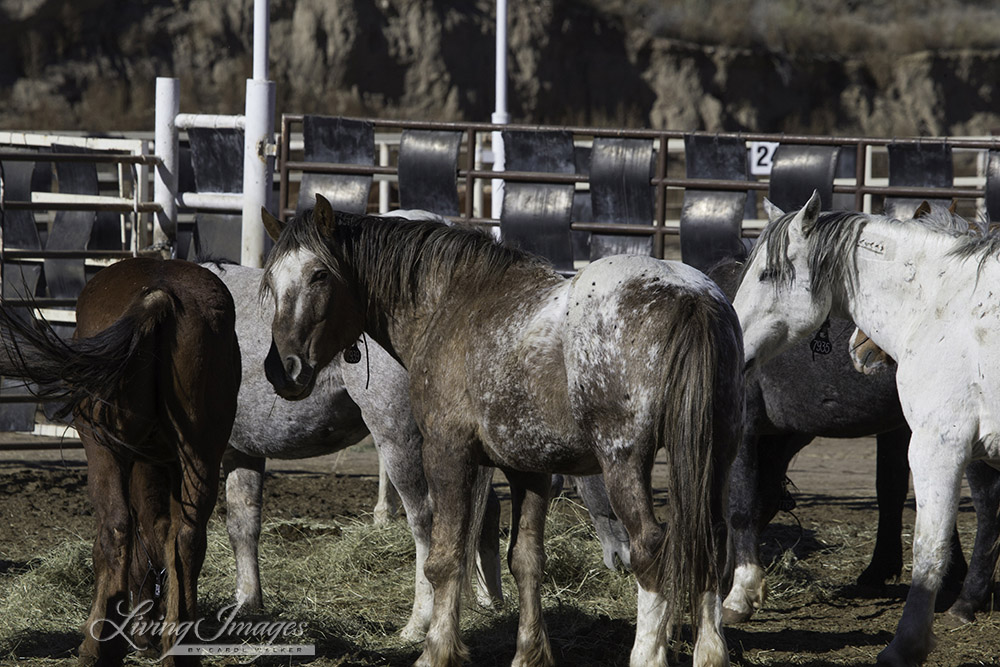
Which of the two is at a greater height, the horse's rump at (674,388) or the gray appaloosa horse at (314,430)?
the horse's rump at (674,388)

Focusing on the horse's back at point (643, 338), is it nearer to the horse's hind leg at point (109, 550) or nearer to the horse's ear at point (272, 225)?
the horse's ear at point (272, 225)

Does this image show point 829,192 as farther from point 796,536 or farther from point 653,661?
point 653,661

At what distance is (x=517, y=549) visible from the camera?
3807 millimetres

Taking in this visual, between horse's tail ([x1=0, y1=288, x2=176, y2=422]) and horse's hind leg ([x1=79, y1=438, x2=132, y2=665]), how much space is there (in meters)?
0.20

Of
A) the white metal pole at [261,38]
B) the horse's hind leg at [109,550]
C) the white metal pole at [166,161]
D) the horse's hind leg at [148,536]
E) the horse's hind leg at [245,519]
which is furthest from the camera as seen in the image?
the white metal pole at [261,38]

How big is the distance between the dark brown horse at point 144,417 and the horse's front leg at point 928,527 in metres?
2.34

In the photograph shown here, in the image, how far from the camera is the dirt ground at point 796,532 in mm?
4328

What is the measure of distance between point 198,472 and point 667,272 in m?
1.58

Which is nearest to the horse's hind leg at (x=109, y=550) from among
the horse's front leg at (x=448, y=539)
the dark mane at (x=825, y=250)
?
the horse's front leg at (x=448, y=539)

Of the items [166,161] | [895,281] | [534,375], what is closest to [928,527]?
[895,281]

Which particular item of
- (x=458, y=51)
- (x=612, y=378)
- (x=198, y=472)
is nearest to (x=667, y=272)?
(x=612, y=378)

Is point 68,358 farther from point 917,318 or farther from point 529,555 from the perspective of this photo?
point 917,318

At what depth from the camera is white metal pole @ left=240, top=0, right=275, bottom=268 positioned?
6.68 metres

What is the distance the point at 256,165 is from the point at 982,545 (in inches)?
181
